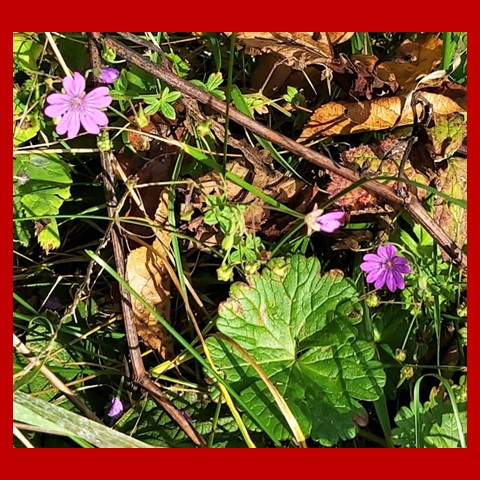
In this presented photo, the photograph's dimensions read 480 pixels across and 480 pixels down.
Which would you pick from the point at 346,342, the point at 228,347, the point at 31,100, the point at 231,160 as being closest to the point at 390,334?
the point at 346,342

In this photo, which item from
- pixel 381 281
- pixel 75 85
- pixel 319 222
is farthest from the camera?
pixel 381 281

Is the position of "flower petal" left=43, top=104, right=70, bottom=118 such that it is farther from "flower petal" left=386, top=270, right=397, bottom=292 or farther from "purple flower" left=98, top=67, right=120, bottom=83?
"flower petal" left=386, top=270, right=397, bottom=292

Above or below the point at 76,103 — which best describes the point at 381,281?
below

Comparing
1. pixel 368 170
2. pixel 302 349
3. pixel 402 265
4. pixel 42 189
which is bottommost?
pixel 302 349

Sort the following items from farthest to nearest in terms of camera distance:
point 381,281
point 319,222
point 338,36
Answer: point 338,36 < point 381,281 < point 319,222

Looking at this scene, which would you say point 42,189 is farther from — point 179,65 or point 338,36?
point 338,36


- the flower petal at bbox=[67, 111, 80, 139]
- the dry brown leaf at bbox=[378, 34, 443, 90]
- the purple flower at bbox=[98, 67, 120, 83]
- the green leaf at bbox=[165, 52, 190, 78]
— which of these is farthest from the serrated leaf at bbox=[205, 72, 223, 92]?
the dry brown leaf at bbox=[378, 34, 443, 90]

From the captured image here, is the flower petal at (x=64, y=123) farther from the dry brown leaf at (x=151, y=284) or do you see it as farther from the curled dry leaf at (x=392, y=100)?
the curled dry leaf at (x=392, y=100)

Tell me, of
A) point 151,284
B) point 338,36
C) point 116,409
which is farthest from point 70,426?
point 338,36
